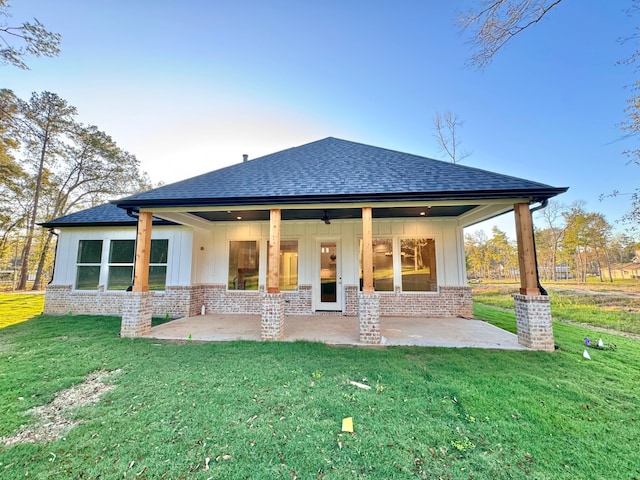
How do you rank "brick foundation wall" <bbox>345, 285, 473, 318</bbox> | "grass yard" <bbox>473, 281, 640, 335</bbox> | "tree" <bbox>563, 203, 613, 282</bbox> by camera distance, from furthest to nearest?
"tree" <bbox>563, 203, 613, 282</bbox>, "brick foundation wall" <bbox>345, 285, 473, 318</bbox>, "grass yard" <bbox>473, 281, 640, 335</bbox>

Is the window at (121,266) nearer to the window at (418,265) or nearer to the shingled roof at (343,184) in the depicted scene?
the shingled roof at (343,184)

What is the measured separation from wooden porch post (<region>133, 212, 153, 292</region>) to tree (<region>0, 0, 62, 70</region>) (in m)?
7.17

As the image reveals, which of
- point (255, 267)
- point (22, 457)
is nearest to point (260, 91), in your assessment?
point (255, 267)

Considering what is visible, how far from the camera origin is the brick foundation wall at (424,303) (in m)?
7.82

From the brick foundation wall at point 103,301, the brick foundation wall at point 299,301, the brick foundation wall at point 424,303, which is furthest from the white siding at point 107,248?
the brick foundation wall at point 424,303

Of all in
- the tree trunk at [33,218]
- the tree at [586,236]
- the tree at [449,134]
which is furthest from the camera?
the tree at [586,236]

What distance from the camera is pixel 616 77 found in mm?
8148

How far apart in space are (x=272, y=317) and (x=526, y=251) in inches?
210

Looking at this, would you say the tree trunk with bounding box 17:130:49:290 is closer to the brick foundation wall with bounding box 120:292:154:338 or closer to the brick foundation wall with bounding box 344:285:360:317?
the brick foundation wall with bounding box 120:292:154:338

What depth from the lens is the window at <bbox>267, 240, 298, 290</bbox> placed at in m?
8.34

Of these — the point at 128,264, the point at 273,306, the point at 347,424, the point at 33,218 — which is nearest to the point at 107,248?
the point at 128,264

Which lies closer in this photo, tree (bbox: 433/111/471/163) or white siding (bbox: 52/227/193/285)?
white siding (bbox: 52/227/193/285)

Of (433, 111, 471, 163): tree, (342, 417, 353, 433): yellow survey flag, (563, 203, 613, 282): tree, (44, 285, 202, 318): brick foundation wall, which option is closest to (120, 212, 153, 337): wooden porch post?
(44, 285, 202, 318): brick foundation wall

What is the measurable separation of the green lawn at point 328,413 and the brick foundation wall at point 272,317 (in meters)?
0.53
